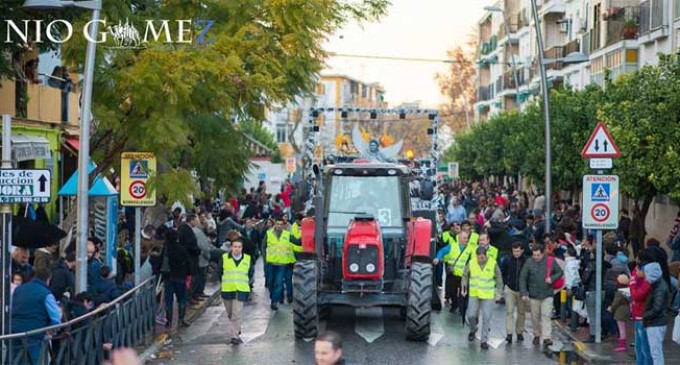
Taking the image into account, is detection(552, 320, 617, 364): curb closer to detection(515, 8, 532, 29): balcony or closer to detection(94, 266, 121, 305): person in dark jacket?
detection(94, 266, 121, 305): person in dark jacket

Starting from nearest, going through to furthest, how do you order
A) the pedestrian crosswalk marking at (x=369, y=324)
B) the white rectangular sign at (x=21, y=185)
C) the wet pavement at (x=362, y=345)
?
the white rectangular sign at (x=21, y=185)
the wet pavement at (x=362, y=345)
the pedestrian crosswalk marking at (x=369, y=324)

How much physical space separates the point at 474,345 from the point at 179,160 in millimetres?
13172

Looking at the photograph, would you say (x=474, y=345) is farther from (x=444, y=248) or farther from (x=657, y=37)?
(x=657, y=37)

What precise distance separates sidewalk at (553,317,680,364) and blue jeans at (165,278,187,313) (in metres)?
6.15

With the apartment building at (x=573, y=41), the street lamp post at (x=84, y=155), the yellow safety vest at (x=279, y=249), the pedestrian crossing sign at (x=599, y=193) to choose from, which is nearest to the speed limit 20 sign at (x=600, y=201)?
the pedestrian crossing sign at (x=599, y=193)

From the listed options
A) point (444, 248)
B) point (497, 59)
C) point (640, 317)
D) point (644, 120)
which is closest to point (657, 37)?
point (644, 120)

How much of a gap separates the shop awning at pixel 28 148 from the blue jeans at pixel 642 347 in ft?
42.5

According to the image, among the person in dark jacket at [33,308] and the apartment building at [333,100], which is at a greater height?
the apartment building at [333,100]

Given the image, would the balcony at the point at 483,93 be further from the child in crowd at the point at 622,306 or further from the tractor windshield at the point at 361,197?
the child in crowd at the point at 622,306

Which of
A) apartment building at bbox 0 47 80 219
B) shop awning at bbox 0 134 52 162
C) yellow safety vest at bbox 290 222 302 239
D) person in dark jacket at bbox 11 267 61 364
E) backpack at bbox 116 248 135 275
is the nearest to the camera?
person in dark jacket at bbox 11 267 61 364

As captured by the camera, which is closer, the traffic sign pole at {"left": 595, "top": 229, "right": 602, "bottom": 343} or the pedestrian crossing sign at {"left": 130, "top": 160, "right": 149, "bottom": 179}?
the traffic sign pole at {"left": 595, "top": 229, "right": 602, "bottom": 343}

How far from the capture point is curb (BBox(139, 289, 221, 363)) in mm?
18734

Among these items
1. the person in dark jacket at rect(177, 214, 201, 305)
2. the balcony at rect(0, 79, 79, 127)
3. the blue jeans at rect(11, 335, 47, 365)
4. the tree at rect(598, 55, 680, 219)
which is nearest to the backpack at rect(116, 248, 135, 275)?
the person in dark jacket at rect(177, 214, 201, 305)

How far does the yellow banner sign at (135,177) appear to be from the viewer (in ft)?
68.2
